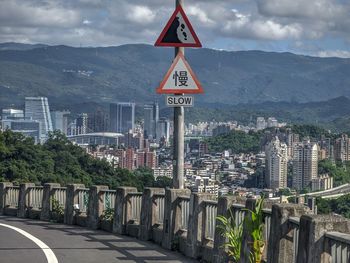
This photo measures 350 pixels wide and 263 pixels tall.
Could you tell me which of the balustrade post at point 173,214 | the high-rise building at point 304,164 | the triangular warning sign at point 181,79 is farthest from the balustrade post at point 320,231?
the high-rise building at point 304,164

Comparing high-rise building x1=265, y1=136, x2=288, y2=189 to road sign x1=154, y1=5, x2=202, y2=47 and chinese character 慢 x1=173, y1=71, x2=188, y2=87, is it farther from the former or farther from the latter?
chinese character 慢 x1=173, y1=71, x2=188, y2=87

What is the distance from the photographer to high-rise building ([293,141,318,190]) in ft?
384

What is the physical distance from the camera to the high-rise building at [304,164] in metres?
117

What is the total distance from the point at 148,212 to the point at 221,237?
3.65m

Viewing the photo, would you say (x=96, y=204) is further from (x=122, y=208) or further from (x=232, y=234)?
(x=232, y=234)

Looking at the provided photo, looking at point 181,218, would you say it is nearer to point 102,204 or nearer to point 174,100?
point 174,100

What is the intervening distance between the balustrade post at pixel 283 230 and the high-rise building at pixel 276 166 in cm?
9546

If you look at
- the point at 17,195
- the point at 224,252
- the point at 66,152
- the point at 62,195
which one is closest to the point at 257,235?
the point at 224,252

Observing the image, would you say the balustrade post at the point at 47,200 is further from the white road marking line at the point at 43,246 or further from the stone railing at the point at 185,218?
the white road marking line at the point at 43,246

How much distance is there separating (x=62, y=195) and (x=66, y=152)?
61010mm

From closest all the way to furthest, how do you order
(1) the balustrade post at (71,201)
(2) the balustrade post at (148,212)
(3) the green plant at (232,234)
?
(3) the green plant at (232,234), (2) the balustrade post at (148,212), (1) the balustrade post at (71,201)

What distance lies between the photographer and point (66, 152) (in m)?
80.9

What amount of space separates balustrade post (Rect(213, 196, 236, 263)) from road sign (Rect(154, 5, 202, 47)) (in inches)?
110

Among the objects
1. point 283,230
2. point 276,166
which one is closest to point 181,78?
point 283,230
